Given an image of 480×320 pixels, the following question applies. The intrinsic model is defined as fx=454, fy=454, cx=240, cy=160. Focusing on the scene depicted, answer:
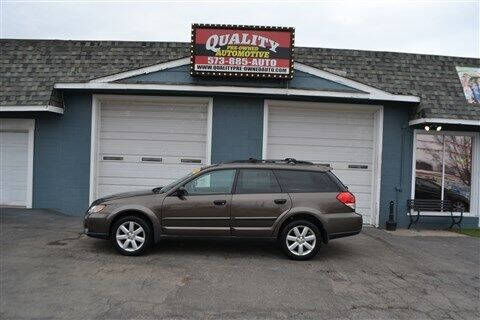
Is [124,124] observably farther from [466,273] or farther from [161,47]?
[466,273]

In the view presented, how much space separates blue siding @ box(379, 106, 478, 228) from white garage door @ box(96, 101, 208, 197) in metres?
4.92

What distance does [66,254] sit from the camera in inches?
303

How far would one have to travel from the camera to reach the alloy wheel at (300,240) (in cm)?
775

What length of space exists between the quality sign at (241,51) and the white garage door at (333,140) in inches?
52.3

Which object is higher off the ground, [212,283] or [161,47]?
[161,47]

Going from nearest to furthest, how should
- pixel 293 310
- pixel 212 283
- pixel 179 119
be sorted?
1. pixel 293 310
2. pixel 212 283
3. pixel 179 119

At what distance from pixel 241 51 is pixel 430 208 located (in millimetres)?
6518

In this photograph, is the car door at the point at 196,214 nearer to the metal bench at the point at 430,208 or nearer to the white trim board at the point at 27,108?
the white trim board at the point at 27,108

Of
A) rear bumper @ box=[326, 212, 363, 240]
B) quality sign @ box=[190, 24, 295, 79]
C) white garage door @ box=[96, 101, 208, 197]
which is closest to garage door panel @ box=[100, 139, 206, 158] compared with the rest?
white garage door @ box=[96, 101, 208, 197]

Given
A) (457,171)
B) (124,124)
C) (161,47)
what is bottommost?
(457,171)

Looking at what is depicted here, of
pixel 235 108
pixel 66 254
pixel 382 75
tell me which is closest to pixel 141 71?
pixel 235 108

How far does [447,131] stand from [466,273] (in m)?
5.80

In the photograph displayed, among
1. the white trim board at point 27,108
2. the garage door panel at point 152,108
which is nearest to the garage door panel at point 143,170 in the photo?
the garage door panel at point 152,108

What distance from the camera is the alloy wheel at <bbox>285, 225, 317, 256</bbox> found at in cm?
775
